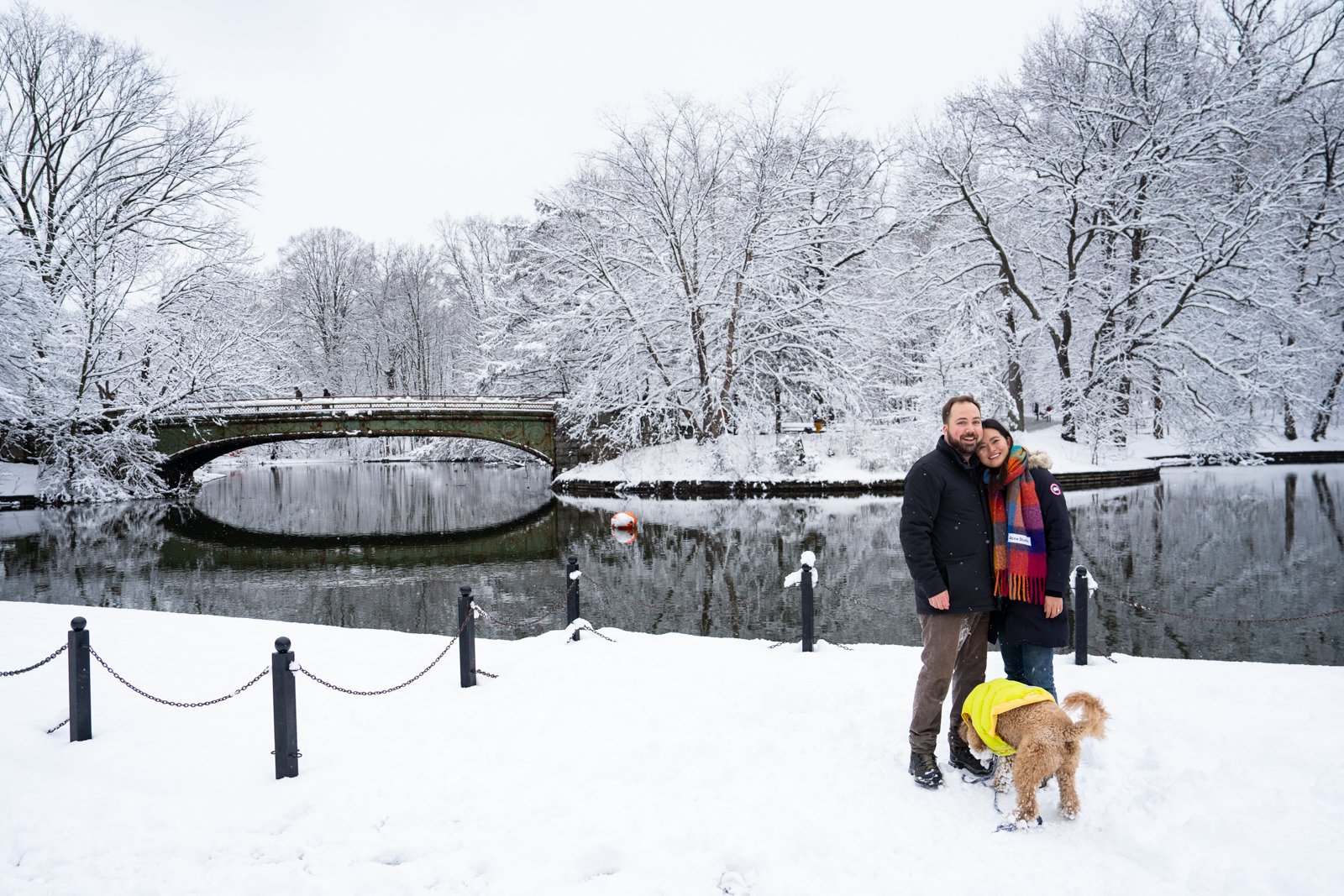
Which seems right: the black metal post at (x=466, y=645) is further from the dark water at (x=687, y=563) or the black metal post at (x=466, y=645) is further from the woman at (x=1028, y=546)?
the woman at (x=1028, y=546)

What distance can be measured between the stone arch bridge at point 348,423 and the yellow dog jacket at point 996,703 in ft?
89.9

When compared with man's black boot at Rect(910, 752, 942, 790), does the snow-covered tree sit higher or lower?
higher

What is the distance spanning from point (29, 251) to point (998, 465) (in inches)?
1208

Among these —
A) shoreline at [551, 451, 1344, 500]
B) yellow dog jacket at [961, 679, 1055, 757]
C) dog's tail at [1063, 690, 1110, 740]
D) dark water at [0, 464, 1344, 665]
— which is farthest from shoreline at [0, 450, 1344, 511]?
dog's tail at [1063, 690, 1110, 740]

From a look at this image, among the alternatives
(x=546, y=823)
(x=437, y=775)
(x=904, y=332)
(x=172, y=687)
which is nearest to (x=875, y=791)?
(x=546, y=823)

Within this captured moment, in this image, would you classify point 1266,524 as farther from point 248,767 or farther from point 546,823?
point 248,767

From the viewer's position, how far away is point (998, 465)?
13.6ft

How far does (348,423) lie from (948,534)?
2921 cm

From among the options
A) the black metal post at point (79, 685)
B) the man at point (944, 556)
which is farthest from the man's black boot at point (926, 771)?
the black metal post at point (79, 685)

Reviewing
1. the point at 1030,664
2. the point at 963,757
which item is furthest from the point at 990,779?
the point at 1030,664

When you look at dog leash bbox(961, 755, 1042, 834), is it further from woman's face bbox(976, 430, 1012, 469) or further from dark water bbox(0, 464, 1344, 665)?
dark water bbox(0, 464, 1344, 665)

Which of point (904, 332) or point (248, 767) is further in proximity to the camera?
point (904, 332)

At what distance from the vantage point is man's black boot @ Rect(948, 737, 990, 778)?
4.23 meters

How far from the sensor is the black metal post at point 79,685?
207 inches
